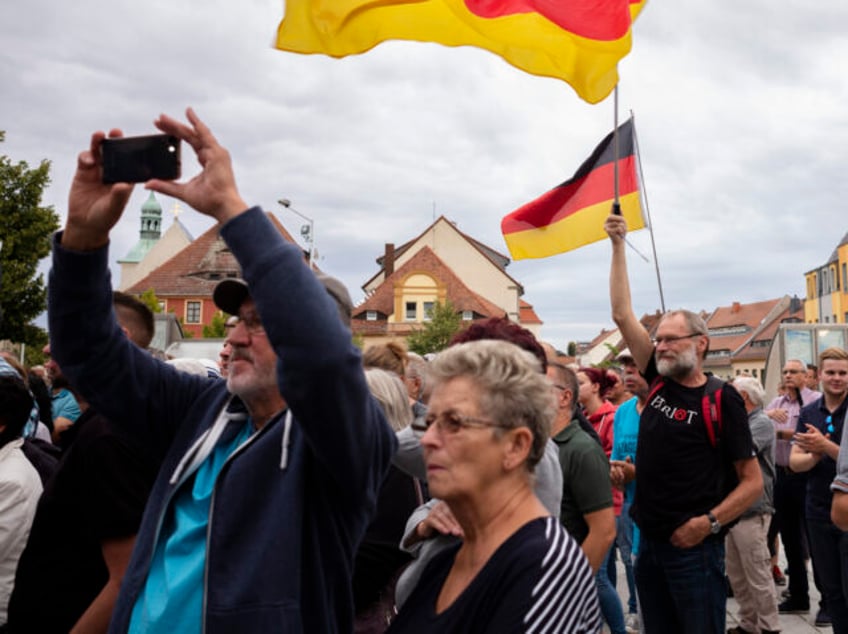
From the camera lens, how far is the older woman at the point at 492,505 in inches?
82.0

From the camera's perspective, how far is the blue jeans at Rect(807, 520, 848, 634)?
564 centimetres

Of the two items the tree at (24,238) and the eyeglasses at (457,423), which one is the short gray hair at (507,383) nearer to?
the eyeglasses at (457,423)

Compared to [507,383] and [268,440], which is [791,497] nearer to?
[507,383]

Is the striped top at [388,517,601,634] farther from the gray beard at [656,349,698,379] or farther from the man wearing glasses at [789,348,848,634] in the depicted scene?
the man wearing glasses at [789,348,848,634]

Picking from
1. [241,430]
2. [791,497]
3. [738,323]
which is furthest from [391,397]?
[738,323]

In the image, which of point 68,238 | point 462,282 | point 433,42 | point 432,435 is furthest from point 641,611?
point 462,282

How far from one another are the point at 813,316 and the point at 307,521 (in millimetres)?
82136

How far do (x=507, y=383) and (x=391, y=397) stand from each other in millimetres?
1361

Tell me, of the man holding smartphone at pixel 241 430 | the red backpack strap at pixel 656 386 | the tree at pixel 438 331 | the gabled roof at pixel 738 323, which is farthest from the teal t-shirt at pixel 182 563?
the gabled roof at pixel 738 323

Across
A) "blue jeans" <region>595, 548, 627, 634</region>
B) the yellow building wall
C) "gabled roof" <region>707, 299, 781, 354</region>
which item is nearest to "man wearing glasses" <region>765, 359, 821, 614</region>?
"blue jeans" <region>595, 548, 627, 634</region>

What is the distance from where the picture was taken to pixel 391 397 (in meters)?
3.62

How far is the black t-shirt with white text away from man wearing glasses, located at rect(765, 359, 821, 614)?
11.9ft

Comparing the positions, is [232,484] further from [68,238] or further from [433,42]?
[433,42]

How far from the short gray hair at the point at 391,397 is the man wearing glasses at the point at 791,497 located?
17.5 ft
